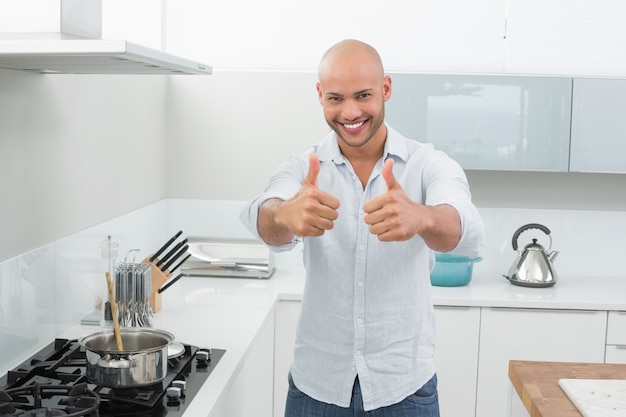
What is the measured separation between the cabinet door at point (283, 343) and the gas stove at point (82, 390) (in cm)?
106

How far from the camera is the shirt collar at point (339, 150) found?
224 centimetres

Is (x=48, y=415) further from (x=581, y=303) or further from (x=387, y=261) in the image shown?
(x=581, y=303)

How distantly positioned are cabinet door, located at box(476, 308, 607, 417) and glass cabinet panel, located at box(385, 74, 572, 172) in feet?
2.19

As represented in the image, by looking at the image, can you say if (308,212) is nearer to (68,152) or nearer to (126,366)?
(126,366)

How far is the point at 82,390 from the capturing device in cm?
204

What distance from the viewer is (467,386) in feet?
11.7

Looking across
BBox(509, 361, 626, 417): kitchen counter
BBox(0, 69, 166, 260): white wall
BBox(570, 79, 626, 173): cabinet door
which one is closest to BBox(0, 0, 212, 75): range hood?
BBox(0, 69, 166, 260): white wall

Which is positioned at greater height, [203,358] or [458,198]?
[458,198]

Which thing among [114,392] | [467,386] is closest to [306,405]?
[114,392]

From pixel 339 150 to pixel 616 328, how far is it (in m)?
1.86

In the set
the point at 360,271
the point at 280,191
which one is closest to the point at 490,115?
the point at 360,271

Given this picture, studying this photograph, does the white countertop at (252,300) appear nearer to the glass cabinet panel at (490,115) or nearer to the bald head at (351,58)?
the glass cabinet panel at (490,115)

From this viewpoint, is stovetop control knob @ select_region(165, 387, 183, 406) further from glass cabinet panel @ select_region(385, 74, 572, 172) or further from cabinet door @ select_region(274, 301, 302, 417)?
glass cabinet panel @ select_region(385, 74, 572, 172)

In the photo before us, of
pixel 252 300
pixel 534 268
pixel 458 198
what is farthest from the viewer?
pixel 534 268
